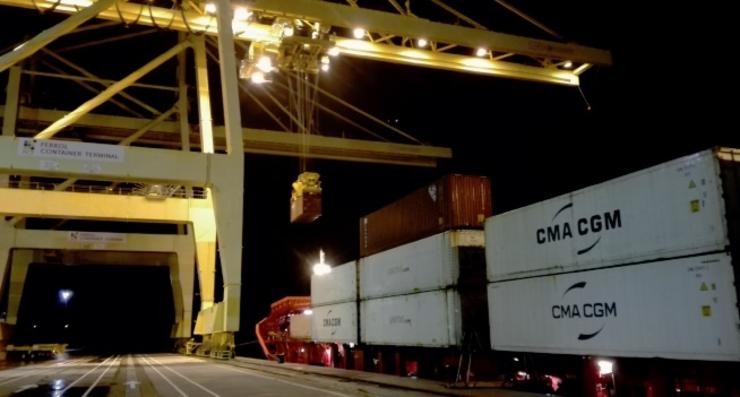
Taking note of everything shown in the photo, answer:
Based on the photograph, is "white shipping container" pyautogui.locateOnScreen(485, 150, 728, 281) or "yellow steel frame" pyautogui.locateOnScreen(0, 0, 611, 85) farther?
"yellow steel frame" pyautogui.locateOnScreen(0, 0, 611, 85)

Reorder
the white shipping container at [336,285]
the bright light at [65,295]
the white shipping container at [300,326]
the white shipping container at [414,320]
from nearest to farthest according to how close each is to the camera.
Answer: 1. the white shipping container at [414,320]
2. the white shipping container at [336,285]
3. the white shipping container at [300,326]
4. the bright light at [65,295]

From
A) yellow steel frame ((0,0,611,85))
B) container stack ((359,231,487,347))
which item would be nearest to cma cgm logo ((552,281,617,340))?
container stack ((359,231,487,347))

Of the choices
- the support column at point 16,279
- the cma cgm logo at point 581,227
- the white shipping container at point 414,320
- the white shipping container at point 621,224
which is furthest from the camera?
the support column at point 16,279

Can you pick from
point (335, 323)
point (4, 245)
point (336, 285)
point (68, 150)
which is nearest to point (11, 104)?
point (4, 245)

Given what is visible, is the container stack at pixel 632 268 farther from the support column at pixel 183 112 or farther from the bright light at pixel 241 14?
the support column at pixel 183 112

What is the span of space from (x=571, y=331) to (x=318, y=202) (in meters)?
12.4

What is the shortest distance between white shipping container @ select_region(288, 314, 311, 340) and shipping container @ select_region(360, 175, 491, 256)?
8.44 meters

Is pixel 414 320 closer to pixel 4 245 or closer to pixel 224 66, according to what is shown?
pixel 224 66

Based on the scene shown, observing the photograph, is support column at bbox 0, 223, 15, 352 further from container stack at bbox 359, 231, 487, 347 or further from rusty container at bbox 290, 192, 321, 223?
container stack at bbox 359, 231, 487, 347

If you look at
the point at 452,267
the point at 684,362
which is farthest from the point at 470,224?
the point at 684,362

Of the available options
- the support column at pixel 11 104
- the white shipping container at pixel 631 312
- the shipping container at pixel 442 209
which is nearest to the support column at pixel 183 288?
the support column at pixel 11 104

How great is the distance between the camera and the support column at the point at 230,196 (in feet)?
65.8

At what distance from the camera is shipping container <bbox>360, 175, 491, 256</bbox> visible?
13.2 m

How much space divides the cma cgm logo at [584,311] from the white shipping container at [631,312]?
0.05 ft
